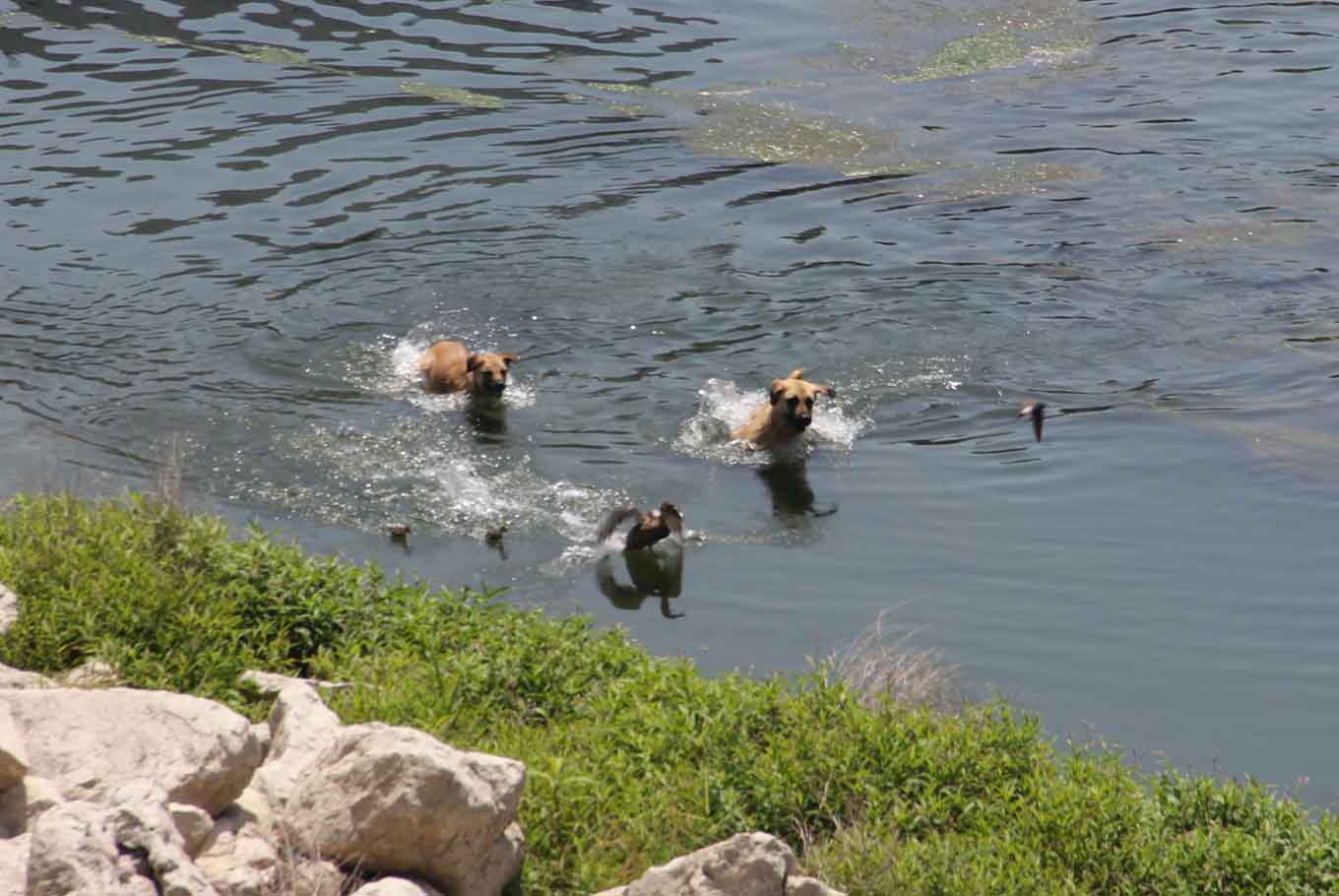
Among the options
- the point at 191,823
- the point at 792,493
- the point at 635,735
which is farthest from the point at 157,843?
the point at 792,493

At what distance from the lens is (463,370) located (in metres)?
12.0

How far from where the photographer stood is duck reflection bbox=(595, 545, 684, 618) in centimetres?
952

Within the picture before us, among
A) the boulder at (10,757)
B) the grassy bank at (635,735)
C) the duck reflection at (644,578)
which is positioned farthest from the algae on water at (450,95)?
the boulder at (10,757)

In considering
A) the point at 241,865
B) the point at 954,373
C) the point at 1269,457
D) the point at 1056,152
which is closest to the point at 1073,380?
the point at 954,373

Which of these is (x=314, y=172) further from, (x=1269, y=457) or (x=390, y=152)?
(x=1269, y=457)

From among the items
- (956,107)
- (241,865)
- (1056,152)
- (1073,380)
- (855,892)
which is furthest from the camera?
(956,107)

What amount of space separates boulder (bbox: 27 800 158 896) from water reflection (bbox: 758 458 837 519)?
250 inches

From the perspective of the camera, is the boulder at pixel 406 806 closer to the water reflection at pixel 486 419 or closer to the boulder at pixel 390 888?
the boulder at pixel 390 888

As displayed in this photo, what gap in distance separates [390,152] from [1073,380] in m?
7.19

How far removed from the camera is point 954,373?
12.6 m

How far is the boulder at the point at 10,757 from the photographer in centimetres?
520

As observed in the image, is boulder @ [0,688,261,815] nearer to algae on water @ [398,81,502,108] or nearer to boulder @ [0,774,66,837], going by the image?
boulder @ [0,774,66,837]

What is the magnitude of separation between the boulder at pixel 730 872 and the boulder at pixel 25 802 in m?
1.85

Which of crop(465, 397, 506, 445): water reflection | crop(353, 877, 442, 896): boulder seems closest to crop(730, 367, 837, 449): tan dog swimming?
crop(465, 397, 506, 445): water reflection
